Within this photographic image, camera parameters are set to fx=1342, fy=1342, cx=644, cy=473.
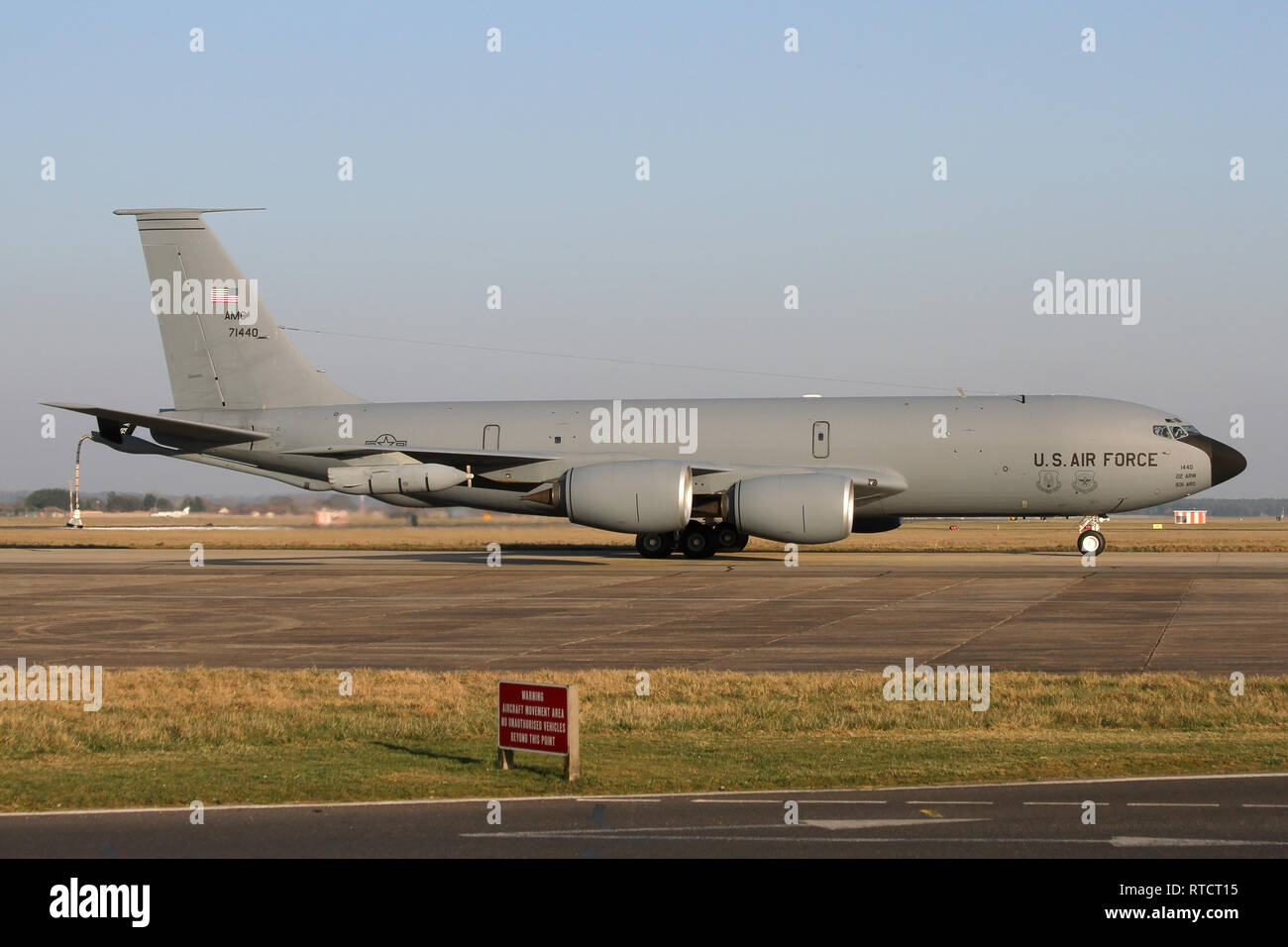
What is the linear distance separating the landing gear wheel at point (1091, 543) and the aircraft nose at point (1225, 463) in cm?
371

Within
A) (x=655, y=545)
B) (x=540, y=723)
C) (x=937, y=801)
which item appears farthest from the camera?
(x=655, y=545)

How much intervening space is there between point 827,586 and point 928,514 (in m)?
10.2

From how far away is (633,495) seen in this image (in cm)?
3791

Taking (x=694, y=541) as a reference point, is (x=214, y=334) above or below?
above

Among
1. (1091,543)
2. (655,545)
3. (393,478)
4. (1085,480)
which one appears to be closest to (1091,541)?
(1091,543)

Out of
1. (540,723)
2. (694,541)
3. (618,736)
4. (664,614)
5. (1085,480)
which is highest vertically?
(1085,480)

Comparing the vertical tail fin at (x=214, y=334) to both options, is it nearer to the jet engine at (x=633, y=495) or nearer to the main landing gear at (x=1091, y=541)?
the jet engine at (x=633, y=495)

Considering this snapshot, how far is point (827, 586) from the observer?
31.6 meters

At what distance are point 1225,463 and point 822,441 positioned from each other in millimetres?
11787

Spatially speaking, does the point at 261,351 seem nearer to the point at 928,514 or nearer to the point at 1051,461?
the point at 928,514

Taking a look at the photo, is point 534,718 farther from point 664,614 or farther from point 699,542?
point 699,542

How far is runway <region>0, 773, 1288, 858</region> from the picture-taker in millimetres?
8766

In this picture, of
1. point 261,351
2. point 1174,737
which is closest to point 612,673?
point 1174,737

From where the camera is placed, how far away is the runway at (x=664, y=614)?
19.8 meters
